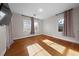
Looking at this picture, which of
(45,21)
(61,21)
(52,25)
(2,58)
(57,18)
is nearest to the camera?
(2,58)

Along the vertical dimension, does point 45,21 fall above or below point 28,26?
above

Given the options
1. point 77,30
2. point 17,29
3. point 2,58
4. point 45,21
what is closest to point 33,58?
point 2,58

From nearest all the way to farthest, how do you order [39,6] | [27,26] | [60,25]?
1. [39,6]
2. [60,25]
3. [27,26]

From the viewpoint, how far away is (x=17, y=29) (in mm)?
3980

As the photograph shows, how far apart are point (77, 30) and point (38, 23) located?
348 cm

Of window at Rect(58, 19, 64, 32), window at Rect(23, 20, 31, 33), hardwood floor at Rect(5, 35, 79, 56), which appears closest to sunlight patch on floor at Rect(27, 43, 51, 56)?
hardwood floor at Rect(5, 35, 79, 56)

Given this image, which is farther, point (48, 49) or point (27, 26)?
point (27, 26)

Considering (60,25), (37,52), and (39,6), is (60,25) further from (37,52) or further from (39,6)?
(37,52)

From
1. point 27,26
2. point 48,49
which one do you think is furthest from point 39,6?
point 27,26

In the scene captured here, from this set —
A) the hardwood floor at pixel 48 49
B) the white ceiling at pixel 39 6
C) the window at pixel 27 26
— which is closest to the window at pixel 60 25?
the white ceiling at pixel 39 6

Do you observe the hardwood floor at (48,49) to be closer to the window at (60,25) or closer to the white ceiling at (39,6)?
the window at (60,25)

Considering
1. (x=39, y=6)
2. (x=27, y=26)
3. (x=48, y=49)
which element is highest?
(x=39, y=6)

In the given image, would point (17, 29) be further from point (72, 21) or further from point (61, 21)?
point (72, 21)

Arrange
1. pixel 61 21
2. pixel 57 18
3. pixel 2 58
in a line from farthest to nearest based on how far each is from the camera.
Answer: pixel 57 18, pixel 61 21, pixel 2 58
